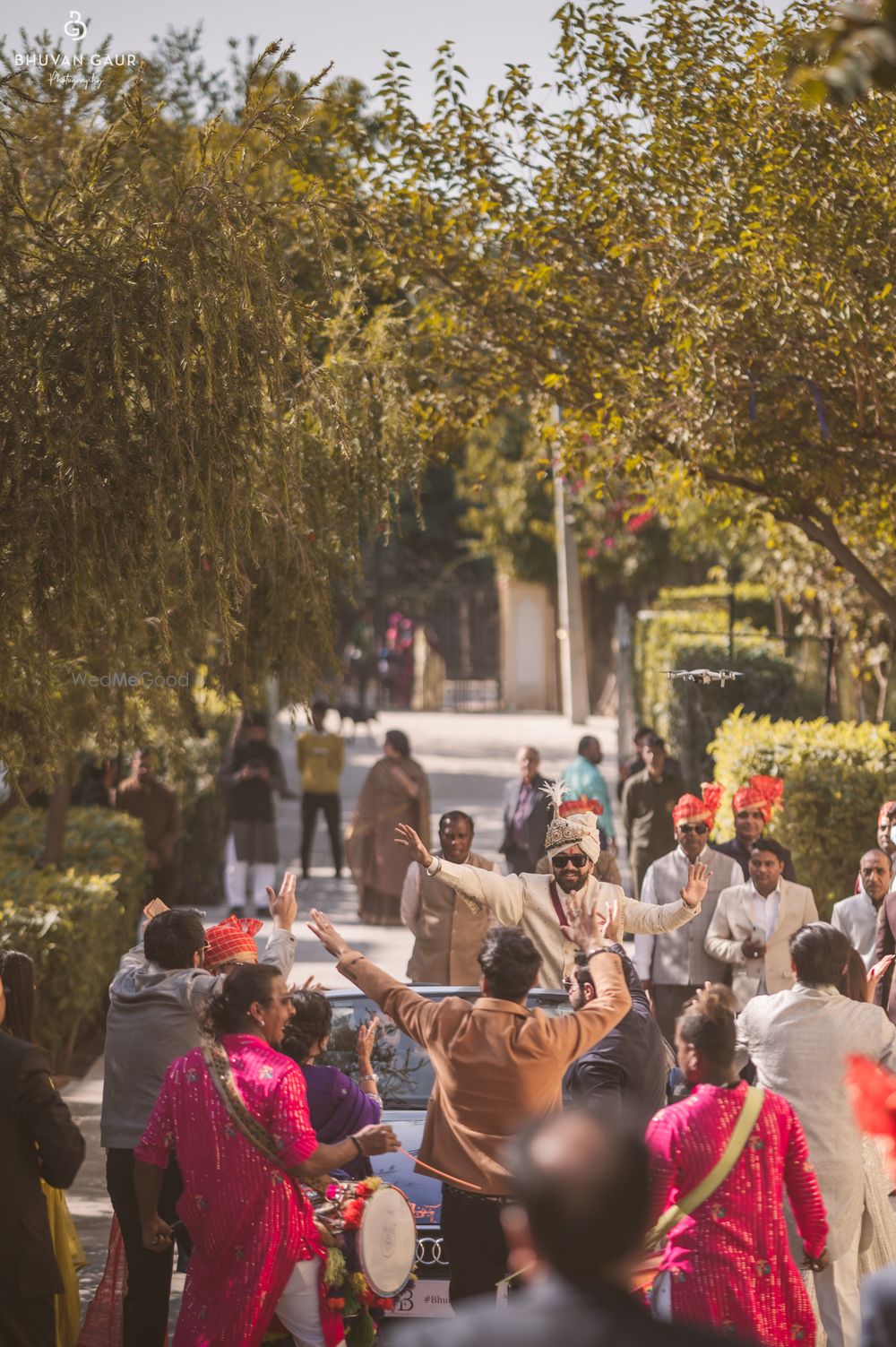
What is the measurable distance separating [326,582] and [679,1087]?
10.5 feet

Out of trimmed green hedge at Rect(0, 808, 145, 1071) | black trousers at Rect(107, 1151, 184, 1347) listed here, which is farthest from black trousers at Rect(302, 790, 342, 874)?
black trousers at Rect(107, 1151, 184, 1347)

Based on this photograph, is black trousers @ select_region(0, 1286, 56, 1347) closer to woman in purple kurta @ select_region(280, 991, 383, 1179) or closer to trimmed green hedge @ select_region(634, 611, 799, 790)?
woman in purple kurta @ select_region(280, 991, 383, 1179)

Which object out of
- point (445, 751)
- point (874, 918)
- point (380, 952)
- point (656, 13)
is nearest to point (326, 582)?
point (874, 918)

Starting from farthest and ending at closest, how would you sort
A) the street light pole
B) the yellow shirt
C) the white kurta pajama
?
the street light pole
the yellow shirt
the white kurta pajama

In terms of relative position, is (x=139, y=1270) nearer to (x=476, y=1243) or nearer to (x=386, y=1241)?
(x=386, y=1241)

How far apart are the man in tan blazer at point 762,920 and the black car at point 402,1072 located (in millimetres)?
1183

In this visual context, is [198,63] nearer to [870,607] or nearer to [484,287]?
[484,287]

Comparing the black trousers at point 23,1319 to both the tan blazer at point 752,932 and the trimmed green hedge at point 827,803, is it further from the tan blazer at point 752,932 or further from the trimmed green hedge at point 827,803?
the trimmed green hedge at point 827,803

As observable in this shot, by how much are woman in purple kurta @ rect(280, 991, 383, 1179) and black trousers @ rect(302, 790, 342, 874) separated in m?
11.9

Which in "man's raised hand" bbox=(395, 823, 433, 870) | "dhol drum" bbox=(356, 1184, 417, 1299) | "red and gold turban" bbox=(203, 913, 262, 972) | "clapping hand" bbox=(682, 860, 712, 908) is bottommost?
"dhol drum" bbox=(356, 1184, 417, 1299)

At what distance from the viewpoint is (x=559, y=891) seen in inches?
265

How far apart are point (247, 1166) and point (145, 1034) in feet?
3.82

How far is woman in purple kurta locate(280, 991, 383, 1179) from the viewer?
4961 millimetres

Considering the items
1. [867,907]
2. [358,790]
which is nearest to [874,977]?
[867,907]
